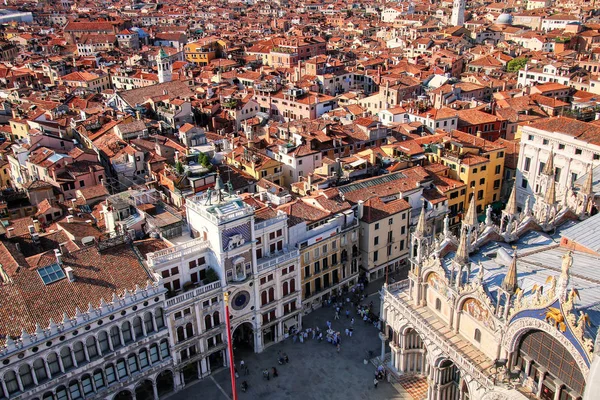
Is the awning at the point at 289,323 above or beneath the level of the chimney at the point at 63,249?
beneath

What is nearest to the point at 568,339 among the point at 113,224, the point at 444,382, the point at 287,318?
the point at 444,382

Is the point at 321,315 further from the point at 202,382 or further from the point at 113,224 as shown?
the point at 113,224

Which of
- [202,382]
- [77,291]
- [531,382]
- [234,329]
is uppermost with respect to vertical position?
[77,291]

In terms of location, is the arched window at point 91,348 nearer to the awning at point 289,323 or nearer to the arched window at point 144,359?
the arched window at point 144,359

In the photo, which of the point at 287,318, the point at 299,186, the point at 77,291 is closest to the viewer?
the point at 77,291

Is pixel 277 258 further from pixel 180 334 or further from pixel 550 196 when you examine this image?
pixel 550 196

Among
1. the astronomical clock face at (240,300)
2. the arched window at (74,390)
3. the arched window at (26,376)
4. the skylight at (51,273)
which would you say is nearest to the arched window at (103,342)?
the arched window at (74,390)

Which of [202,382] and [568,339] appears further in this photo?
[202,382]
